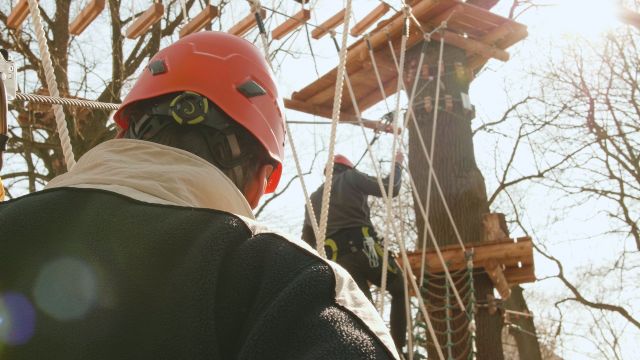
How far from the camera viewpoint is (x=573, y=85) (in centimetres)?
1126

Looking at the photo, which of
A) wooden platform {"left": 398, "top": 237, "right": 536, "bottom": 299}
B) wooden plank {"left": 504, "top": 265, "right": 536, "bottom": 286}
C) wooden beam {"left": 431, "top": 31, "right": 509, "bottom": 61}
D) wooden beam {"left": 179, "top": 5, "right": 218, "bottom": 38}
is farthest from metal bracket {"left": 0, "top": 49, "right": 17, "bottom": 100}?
wooden beam {"left": 431, "top": 31, "right": 509, "bottom": 61}

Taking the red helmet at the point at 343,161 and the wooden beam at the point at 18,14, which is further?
the red helmet at the point at 343,161

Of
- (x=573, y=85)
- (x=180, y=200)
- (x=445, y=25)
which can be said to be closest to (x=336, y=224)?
(x=445, y=25)

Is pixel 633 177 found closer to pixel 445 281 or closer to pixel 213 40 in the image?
pixel 445 281

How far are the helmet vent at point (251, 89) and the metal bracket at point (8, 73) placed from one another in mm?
610

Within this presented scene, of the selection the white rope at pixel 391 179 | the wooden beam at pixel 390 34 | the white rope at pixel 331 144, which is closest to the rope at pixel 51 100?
the white rope at pixel 331 144

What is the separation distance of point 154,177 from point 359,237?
3946mm

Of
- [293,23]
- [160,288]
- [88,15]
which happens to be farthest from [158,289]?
[293,23]

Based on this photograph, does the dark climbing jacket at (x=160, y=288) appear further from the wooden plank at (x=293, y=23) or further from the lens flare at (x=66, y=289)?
the wooden plank at (x=293, y=23)

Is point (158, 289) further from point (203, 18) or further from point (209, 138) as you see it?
point (203, 18)

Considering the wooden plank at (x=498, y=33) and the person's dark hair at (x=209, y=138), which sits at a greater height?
the wooden plank at (x=498, y=33)

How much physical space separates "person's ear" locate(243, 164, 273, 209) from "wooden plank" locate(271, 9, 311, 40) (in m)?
3.10

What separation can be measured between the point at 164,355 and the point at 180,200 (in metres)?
0.24

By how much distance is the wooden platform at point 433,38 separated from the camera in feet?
17.5
